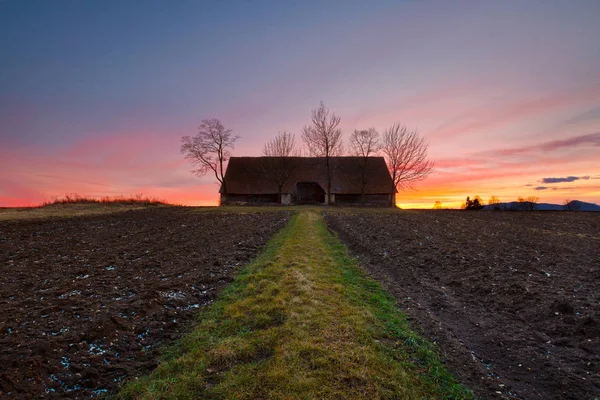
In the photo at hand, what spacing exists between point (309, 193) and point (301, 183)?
7.75 ft

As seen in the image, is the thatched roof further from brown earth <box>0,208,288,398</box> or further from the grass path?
the grass path

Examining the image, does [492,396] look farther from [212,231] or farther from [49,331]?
[212,231]

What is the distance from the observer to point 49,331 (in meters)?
5.56

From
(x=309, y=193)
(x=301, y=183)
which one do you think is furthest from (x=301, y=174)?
(x=309, y=193)

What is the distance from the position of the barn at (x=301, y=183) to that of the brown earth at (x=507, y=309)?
128ft

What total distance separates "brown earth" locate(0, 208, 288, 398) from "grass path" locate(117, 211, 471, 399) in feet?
2.48

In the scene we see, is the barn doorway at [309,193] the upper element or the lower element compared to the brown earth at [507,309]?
upper

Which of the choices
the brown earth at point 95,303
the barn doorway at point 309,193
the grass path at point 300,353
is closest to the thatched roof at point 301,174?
the barn doorway at point 309,193

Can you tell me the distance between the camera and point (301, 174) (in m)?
54.7

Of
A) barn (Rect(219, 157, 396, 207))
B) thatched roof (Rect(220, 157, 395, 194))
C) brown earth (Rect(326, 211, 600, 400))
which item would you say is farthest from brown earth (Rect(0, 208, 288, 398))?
thatched roof (Rect(220, 157, 395, 194))

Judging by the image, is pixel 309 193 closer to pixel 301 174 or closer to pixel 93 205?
pixel 301 174

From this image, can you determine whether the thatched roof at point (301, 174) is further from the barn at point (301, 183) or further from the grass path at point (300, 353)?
the grass path at point (300, 353)

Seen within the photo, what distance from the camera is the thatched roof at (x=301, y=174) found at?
5241 cm

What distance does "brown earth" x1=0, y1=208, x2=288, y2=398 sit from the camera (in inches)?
178
